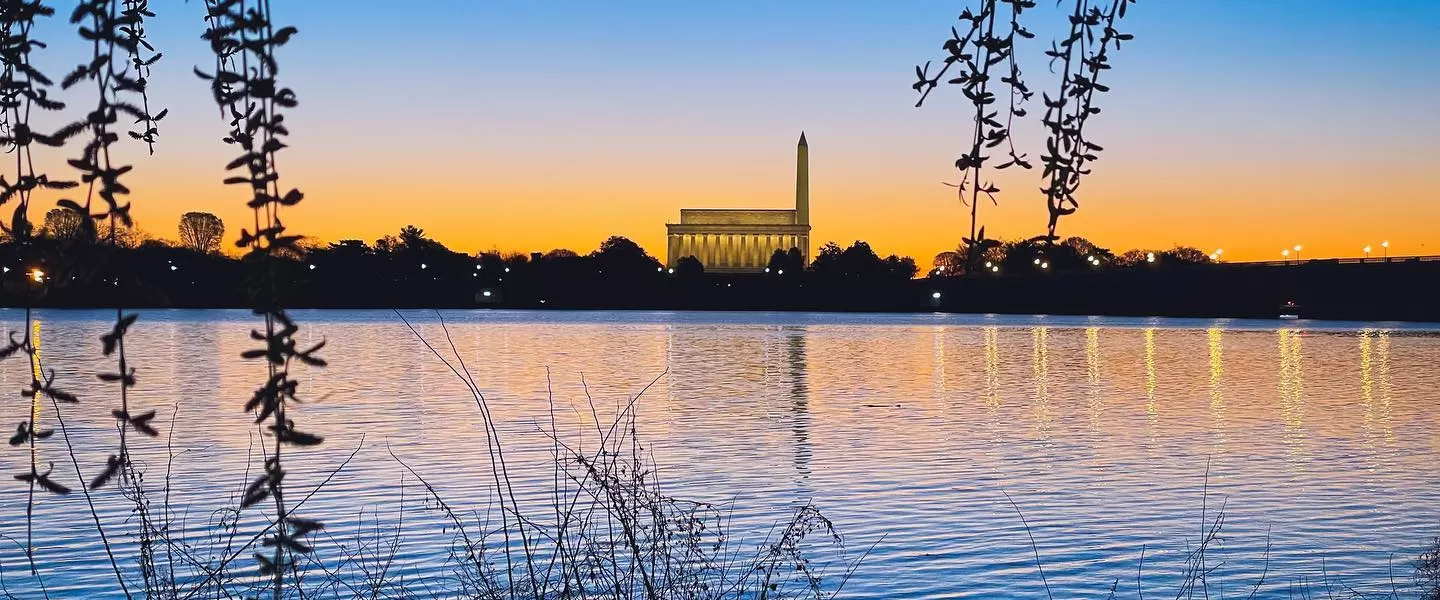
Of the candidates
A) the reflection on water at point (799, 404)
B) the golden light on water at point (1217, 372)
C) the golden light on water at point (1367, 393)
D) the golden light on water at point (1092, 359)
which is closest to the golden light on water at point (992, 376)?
the golden light on water at point (1092, 359)

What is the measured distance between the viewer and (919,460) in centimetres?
3331

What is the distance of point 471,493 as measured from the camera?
26.6m

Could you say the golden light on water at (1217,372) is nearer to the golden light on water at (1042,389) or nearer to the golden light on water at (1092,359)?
the golden light on water at (1092,359)

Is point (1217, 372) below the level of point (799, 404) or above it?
below

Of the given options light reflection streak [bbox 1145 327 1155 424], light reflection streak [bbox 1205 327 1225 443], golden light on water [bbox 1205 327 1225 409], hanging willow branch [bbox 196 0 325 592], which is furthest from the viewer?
golden light on water [bbox 1205 327 1225 409]

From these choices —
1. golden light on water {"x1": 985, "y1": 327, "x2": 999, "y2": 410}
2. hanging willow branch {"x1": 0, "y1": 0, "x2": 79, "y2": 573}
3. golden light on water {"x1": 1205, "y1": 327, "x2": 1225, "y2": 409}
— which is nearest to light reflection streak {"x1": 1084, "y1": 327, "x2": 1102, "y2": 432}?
golden light on water {"x1": 985, "y1": 327, "x2": 999, "y2": 410}

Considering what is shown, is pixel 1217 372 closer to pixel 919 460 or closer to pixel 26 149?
pixel 919 460

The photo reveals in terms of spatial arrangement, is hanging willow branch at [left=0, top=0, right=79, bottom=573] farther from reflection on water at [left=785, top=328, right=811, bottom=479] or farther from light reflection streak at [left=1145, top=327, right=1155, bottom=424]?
light reflection streak at [left=1145, top=327, right=1155, bottom=424]

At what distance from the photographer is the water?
21016 mm

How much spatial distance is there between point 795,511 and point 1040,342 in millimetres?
104119

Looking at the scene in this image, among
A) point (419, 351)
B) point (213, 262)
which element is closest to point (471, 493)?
point (213, 262)

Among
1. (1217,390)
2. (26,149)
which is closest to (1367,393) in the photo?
(1217,390)

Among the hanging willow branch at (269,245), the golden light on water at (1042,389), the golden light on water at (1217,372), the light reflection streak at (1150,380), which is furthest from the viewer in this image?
the golden light on water at (1217,372)

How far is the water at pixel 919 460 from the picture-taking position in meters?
21.0
